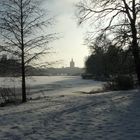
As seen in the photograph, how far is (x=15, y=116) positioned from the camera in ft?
43.7

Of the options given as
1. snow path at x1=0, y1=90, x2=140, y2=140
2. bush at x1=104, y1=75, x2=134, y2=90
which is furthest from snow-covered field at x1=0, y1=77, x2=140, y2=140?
bush at x1=104, y1=75, x2=134, y2=90

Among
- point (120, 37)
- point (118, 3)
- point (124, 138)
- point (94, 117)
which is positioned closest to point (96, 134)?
point (124, 138)

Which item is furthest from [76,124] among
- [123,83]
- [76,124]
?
[123,83]

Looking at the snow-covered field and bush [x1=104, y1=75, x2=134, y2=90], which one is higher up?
bush [x1=104, y1=75, x2=134, y2=90]

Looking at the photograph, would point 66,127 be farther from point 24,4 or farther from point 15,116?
point 24,4

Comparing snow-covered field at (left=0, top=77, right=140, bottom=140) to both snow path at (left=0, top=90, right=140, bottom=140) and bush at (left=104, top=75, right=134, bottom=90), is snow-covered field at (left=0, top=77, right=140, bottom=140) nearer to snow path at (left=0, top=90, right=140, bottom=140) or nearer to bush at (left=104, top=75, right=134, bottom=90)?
snow path at (left=0, top=90, right=140, bottom=140)

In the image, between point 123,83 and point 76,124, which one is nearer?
point 76,124

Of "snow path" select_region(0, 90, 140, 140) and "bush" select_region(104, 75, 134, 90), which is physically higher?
"bush" select_region(104, 75, 134, 90)

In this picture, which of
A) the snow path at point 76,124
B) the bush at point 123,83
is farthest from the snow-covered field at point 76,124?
the bush at point 123,83

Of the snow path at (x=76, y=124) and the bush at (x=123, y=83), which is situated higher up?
the bush at (x=123, y=83)

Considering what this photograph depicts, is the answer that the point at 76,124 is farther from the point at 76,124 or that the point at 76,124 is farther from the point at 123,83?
the point at 123,83

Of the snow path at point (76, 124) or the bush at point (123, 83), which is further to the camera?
the bush at point (123, 83)

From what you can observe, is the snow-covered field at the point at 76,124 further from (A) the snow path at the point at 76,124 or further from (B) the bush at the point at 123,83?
(B) the bush at the point at 123,83

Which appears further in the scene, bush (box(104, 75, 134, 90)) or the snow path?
bush (box(104, 75, 134, 90))
